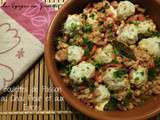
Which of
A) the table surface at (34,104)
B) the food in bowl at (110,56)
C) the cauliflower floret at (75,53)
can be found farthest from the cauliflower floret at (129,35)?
the table surface at (34,104)

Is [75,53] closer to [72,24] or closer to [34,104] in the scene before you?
[72,24]

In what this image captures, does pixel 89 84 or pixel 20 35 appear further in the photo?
pixel 20 35

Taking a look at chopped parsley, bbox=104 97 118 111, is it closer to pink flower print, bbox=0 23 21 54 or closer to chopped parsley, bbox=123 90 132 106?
chopped parsley, bbox=123 90 132 106

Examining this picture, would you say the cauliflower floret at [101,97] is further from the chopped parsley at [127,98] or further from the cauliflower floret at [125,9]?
the cauliflower floret at [125,9]

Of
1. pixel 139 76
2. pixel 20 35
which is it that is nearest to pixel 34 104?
pixel 20 35

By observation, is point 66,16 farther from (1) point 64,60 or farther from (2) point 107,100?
(2) point 107,100

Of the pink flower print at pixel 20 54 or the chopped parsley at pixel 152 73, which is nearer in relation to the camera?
the chopped parsley at pixel 152 73
